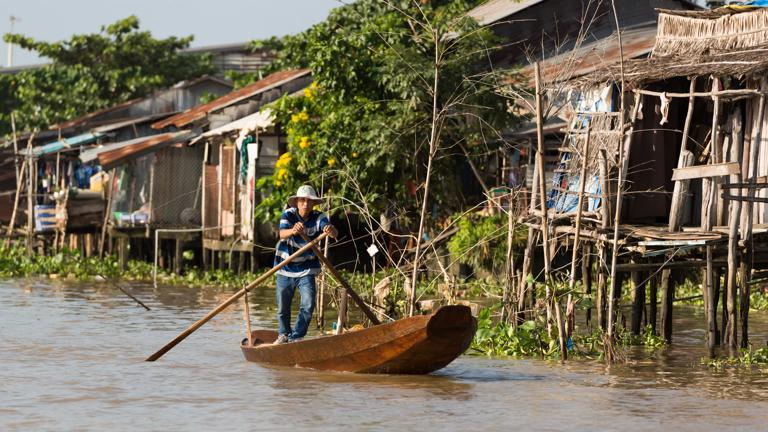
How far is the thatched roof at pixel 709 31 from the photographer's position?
14241 millimetres

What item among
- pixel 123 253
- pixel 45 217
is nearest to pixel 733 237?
pixel 123 253

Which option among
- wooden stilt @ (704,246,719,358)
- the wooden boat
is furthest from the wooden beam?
the wooden boat

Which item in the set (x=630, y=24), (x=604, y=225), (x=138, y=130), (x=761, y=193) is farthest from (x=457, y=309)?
(x=138, y=130)

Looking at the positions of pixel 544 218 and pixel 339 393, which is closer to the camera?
pixel 339 393

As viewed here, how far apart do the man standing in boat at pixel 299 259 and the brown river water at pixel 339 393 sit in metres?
0.54

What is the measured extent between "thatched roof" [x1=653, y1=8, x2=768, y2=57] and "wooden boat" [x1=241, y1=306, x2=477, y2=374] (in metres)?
5.06

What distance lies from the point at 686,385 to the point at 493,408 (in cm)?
220

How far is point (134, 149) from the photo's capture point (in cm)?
2403

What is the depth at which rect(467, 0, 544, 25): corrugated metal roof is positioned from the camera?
22250 millimetres

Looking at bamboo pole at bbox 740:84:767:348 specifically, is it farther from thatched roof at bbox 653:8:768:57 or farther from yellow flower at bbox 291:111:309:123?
yellow flower at bbox 291:111:309:123

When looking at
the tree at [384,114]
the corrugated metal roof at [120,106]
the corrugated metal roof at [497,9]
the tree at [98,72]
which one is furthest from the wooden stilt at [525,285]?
the tree at [98,72]

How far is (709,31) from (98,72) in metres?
26.1

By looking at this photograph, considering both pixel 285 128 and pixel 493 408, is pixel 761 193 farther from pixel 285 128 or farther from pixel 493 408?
pixel 285 128

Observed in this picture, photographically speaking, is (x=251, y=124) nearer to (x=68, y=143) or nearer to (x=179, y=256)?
(x=179, y=256)
